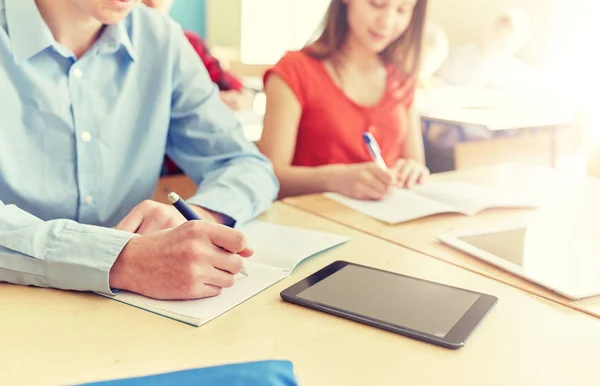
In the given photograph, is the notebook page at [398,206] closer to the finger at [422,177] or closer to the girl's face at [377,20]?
the finger at [422,177]

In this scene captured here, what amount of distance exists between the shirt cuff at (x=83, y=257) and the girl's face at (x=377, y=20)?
1.00 metres

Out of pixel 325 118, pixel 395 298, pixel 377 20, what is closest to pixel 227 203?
pixel 395 298

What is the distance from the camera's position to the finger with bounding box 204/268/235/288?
2.11ft

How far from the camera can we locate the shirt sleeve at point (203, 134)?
1062 mm

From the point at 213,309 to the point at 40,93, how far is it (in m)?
0.48

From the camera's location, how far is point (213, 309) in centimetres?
62

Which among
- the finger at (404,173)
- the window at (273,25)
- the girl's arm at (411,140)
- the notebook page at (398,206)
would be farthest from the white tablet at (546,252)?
the window at (273,25)

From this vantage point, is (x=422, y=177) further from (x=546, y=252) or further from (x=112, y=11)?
(x=112, y=11)

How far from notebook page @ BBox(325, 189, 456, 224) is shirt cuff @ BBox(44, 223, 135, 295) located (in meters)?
0.46

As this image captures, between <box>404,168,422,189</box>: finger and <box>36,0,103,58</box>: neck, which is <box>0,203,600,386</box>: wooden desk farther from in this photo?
<box>404,168,422,189</box>: finger

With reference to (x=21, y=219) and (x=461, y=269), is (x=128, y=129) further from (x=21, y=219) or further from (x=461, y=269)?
(x=461, y=269)

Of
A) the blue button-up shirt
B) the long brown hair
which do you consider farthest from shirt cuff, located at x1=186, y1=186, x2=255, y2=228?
the long brown hair

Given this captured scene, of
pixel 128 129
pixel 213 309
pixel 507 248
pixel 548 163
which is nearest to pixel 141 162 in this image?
pixel 128 129

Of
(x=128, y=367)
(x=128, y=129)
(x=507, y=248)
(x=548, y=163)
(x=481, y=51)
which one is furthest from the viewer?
(x=481, y=51)
